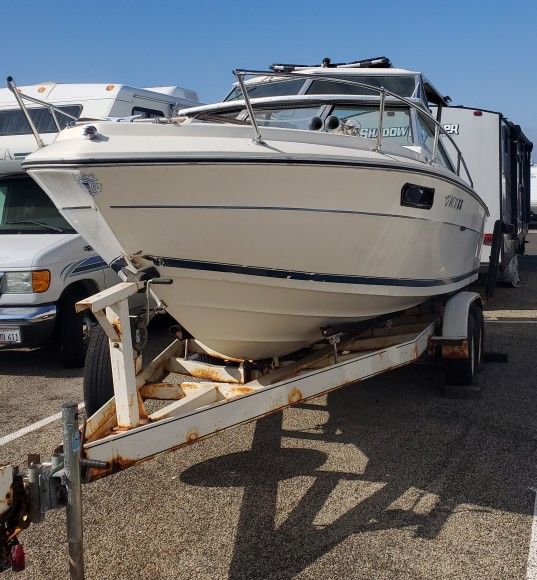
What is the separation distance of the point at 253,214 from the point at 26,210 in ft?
14.1

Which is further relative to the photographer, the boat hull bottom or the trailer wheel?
the trailer wheel

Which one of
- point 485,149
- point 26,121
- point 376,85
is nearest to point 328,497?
point 376,85

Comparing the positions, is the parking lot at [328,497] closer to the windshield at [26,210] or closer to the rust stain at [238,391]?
the rust stain at [238,391]

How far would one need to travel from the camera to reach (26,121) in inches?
422

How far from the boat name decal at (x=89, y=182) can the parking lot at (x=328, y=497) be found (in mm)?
1649

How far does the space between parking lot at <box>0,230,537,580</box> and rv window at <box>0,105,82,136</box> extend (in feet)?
18.7

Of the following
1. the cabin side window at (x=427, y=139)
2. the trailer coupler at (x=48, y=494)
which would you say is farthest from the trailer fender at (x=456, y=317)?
the trailer coupler at (x=48, y=494)

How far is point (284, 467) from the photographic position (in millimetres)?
4152

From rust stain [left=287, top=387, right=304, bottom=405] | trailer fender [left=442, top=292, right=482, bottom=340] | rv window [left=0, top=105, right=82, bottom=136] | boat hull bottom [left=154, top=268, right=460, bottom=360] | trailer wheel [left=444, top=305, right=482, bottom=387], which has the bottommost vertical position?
trailer wheel [left=444, top=305, right=482, bottom=387]

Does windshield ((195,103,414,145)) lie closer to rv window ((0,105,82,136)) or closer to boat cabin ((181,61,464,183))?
boat cabin ((181,61,464,183))

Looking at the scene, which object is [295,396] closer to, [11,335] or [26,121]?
[11,335]

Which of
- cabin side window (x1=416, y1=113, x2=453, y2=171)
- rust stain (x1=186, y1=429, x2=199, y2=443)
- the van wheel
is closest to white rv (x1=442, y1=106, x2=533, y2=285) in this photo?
cabin side window (x1=416, y1=113, x2=453, y2=171)

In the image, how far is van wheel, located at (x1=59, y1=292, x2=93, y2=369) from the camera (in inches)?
254

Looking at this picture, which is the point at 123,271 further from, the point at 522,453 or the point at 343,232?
the point at 522,453
